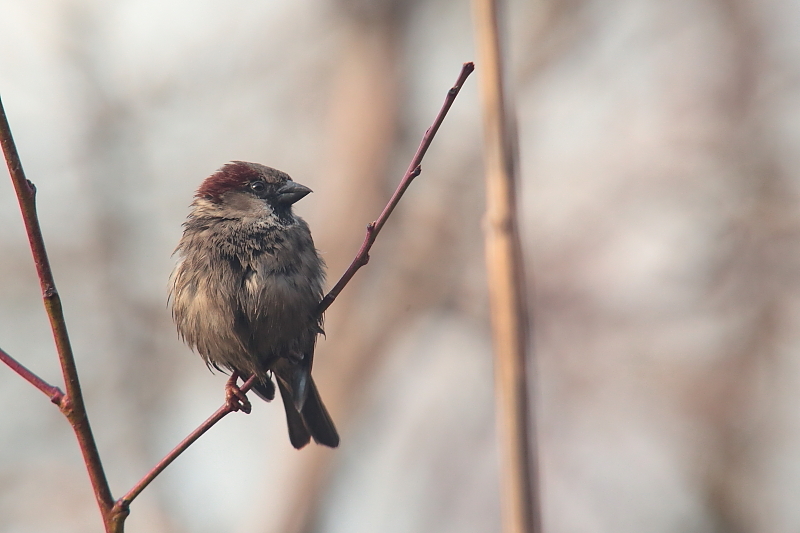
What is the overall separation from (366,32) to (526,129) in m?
2.45

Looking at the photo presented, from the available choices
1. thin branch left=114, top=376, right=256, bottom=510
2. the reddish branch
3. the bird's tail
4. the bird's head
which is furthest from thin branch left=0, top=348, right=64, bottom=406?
→ the bird's tail

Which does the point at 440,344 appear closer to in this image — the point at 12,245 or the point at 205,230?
the point at 12,245

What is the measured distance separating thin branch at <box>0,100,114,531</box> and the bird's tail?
224 cm

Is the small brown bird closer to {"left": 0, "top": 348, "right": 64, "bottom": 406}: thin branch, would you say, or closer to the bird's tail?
the bird's tail

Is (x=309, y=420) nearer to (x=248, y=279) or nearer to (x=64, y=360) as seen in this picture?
(x=248, y=279)

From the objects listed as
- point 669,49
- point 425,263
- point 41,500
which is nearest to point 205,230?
point 425,263

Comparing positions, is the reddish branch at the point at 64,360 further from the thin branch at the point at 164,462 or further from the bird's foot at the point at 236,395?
the bird's foot at the point at 236,395

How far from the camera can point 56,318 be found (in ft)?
5.88

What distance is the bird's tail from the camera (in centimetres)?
410

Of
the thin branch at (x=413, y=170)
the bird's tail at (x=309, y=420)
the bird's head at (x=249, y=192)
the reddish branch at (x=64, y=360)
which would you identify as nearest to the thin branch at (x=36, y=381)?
the reddish branch at (x=64, y=360)

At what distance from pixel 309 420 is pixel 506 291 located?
10.1 feet

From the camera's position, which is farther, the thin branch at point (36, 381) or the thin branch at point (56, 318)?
the thin branch at point (36, 381)

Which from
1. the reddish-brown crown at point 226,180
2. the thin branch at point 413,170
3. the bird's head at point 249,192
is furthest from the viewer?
the reddish-brown crown at point 226,180

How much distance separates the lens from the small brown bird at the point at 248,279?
354 centimetres
